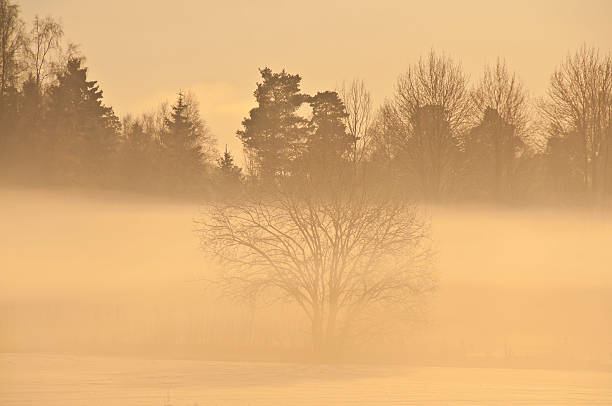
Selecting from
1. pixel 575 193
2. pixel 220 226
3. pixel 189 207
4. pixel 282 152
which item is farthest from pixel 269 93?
pixel 220 226

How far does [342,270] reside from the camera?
131ft

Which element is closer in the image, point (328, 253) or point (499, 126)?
point (328, 253)

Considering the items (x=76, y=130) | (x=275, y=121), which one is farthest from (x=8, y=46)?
(x=275, y=121)

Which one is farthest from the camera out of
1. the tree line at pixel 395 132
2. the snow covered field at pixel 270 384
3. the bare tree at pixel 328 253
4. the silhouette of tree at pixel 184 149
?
the silhouette of tree at pixel 184 149

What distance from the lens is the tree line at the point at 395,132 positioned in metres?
58.0

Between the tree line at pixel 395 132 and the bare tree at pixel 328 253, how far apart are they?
28.4 feet

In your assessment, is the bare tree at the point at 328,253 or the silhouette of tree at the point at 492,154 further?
the silhouette of tree at the point at 492,154

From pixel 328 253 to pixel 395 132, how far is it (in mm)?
21057

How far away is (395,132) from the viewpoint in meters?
60.2

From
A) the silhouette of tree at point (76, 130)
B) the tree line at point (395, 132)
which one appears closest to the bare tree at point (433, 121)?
the tree line at point (395, 132)

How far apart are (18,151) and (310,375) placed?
33201 mm

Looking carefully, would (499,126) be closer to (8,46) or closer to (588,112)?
(588,112)

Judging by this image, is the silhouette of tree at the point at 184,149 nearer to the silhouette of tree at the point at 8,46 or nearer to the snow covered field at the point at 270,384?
the silhouette of tree at the point at 8,46

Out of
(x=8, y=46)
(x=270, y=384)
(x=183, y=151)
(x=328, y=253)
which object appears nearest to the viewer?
(x=270, y=384)
